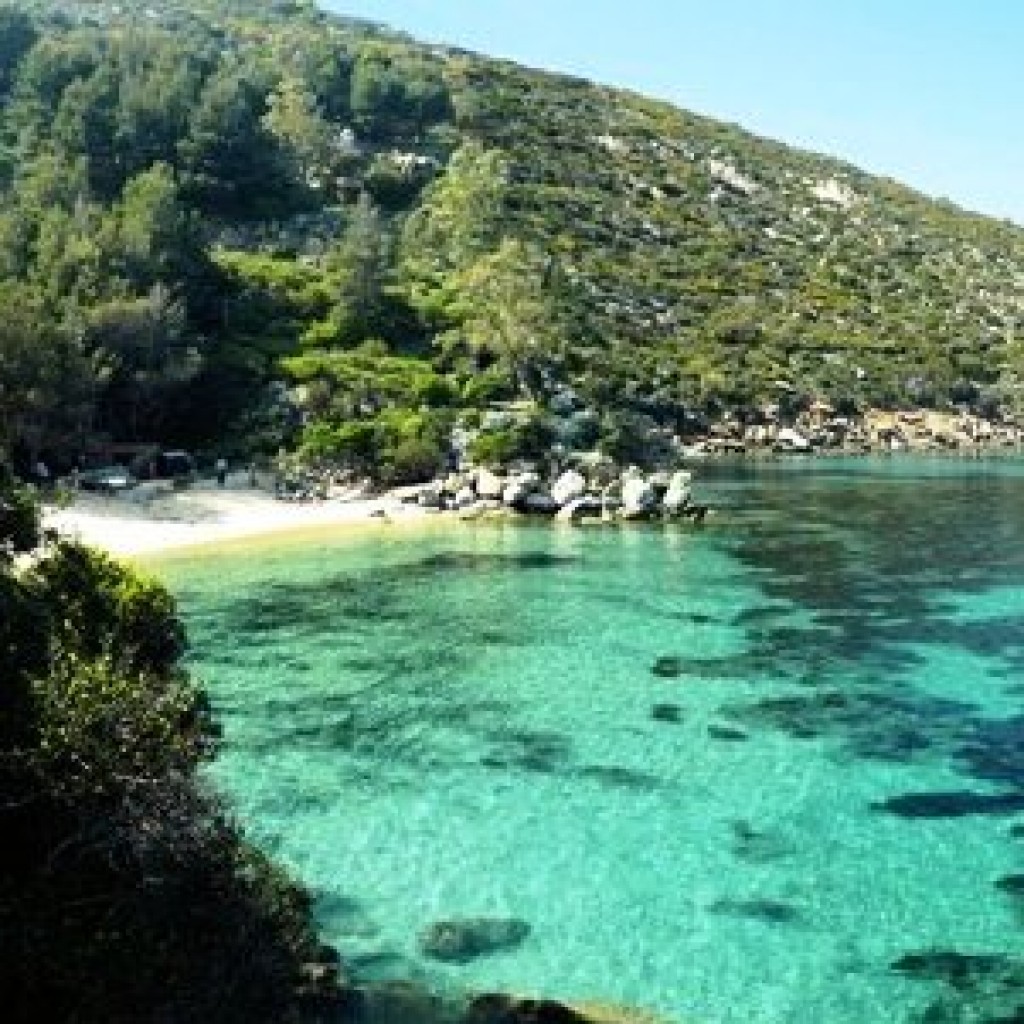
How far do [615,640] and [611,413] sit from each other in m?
56.3

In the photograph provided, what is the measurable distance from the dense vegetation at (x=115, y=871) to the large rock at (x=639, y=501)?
195ft

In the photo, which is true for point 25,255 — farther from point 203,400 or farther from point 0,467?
point 0,467

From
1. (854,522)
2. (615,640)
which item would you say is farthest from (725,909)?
(854,522)

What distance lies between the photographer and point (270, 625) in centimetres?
5019

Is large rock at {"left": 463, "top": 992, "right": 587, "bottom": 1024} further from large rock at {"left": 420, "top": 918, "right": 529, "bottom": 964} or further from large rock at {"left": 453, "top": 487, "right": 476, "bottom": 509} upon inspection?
large rock at {"left": 453, "top": 487, "right": 476, "bottom": 509}

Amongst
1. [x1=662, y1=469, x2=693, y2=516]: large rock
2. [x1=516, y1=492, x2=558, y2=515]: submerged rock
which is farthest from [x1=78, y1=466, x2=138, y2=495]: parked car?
[x1=662, y1=469, x2=693, y2=516]: large rock

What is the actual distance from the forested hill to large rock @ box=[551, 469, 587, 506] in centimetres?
843

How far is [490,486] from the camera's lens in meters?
82.7

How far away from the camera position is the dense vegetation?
1590cm

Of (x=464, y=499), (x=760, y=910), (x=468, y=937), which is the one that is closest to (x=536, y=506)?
(x=464, y=499)

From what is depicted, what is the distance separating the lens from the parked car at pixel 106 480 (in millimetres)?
77000

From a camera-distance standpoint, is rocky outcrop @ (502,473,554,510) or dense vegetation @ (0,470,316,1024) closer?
dense vegetation @ (0,470,316,1024)

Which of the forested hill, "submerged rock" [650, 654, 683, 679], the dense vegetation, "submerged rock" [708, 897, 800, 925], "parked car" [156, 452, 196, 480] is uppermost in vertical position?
the forested hill

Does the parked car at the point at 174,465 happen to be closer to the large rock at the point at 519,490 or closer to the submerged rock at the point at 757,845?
the large rock at the point at 519,490
